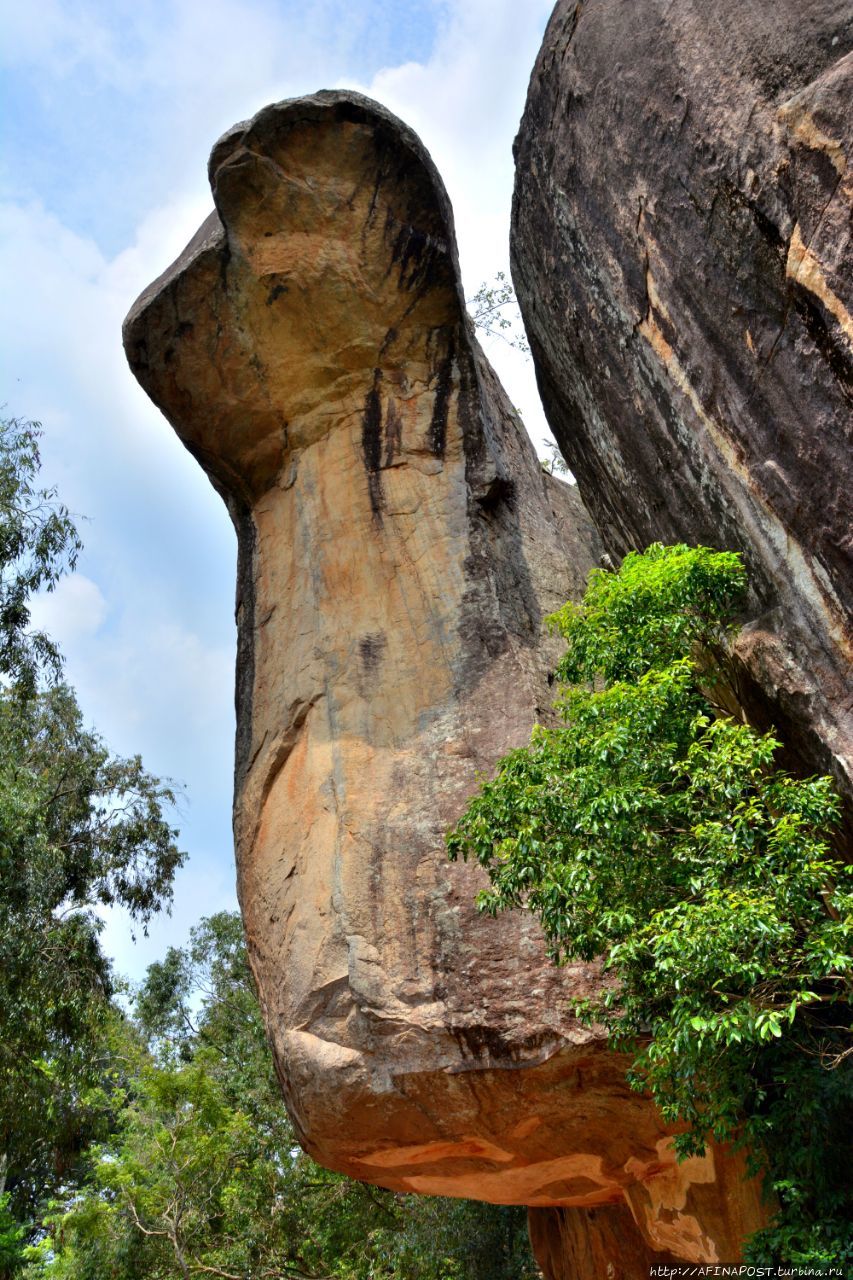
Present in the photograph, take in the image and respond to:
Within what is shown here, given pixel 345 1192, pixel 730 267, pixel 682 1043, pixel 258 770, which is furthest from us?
pixel 345 1192

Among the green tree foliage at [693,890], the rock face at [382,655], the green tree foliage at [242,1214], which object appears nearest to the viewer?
the green tree foliage at [693,890]

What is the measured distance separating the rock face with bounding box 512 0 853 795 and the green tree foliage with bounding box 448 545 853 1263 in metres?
0.47

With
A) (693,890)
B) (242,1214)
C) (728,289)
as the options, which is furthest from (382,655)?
(242,1214)

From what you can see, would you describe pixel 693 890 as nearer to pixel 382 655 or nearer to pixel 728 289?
pixel 728 289

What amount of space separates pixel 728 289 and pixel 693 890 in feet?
12.3

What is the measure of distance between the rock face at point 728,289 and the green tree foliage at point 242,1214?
8.55m

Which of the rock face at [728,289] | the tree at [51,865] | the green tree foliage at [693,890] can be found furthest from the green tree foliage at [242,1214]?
the rock face at [728,289]

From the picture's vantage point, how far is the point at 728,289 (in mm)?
6883

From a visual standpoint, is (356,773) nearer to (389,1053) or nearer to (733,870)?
(389,1053)

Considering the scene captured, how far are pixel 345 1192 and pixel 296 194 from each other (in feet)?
39.5

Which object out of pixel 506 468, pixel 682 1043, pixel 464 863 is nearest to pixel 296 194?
pixel 506 468

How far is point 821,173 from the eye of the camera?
595 centimetres

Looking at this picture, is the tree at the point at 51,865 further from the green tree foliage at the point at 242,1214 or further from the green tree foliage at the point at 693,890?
the green tree foliage at the point at 693,890

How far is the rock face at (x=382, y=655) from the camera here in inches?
285
